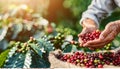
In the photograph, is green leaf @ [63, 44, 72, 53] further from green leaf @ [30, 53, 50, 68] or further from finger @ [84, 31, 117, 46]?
finger @ [84, 31, 117, 46]

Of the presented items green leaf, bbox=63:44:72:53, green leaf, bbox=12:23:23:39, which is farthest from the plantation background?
green leaf, bbox=63:44:72:53

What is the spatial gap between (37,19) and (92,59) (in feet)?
3.81

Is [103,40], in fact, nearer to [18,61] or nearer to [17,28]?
[18,61]

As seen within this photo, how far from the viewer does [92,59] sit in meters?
2.31

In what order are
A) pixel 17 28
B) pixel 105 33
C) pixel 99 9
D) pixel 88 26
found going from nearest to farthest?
pixel 105 33
pixel 88 26
pixel 99 9
pixel 17 28

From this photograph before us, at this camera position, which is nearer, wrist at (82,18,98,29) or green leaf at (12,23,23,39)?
wrist at (82,18,98,29)

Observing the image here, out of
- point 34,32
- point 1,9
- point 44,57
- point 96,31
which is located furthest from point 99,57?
point 1,9

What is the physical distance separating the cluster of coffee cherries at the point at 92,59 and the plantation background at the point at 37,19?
0.78 meters

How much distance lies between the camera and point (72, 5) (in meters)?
3.47

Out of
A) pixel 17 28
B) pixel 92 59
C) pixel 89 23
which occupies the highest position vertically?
pixel 17 28

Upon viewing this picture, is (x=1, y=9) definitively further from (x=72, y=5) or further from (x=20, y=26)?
(x=72, y=5)

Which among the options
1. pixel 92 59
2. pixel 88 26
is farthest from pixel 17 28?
pixel 92 59

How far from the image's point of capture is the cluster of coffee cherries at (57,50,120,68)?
225 centimetres

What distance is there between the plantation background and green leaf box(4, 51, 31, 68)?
69 cm
